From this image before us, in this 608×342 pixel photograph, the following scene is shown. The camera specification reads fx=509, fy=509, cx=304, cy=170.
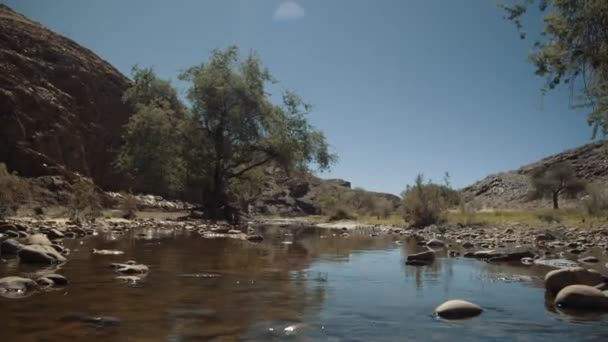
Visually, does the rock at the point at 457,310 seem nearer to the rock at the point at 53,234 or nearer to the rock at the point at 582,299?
the rock at the point at 582,299

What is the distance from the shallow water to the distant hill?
5963 centimetres

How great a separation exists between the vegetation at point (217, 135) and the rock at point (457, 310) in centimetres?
3236

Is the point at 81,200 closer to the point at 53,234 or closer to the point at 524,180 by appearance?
the point at 53,234

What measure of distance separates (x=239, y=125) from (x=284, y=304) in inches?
1253

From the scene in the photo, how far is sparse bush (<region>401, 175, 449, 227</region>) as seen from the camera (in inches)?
1315

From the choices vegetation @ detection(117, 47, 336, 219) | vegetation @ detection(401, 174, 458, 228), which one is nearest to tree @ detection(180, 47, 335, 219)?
vegetation @ detection(117, 47, 336, 219)

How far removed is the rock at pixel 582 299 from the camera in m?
7.77

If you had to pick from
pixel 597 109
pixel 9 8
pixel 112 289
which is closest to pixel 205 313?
pixel 112 289

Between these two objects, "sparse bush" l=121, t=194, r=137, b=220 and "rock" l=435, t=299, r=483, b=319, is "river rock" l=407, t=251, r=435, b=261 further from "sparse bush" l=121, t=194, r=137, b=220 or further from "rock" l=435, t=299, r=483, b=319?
"sparse bush" l=121, t=194, r=137, b=220

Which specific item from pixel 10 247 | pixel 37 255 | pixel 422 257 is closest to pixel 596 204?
pixel 422 257

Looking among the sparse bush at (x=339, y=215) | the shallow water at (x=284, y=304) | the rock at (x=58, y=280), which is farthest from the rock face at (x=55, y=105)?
the rock at (x=58, y=280)

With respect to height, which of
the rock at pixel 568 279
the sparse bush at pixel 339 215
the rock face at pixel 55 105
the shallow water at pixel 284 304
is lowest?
the shallow water at pixel 284 304

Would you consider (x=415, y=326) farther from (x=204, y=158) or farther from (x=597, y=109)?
(x=204, y=158)

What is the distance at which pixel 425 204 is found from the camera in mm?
33625
